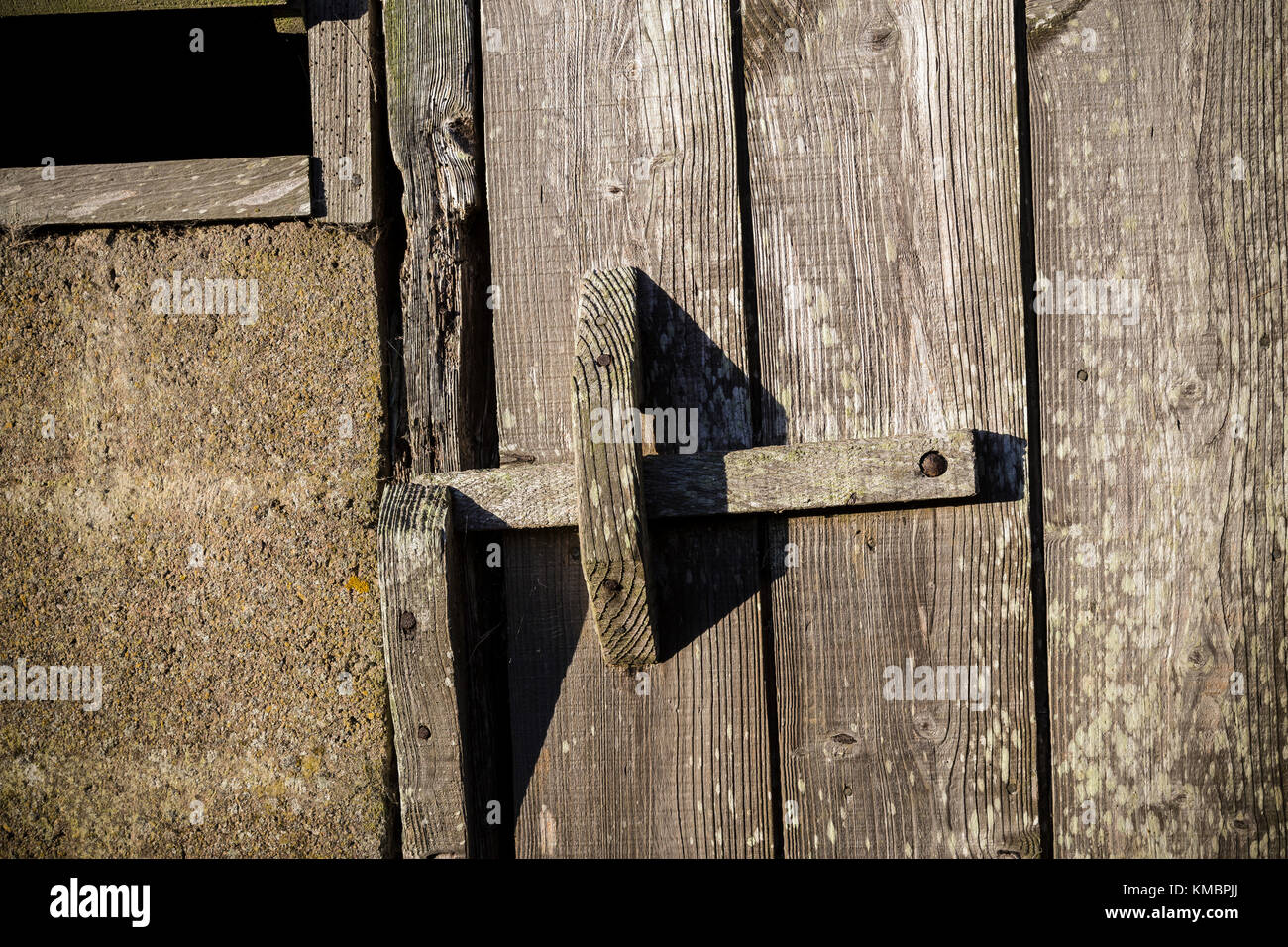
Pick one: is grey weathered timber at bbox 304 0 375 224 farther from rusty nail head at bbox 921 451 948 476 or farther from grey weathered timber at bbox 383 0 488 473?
rusty nail head at bbox 921 451 948 476

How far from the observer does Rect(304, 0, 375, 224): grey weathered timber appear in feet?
4.80

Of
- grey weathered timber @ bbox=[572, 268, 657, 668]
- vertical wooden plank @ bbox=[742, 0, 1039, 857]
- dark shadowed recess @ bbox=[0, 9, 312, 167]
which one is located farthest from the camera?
dark shadowed recess @ bbox=[0, 9, 312, 167]

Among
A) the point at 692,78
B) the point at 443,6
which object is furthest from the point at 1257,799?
the point at 443,6

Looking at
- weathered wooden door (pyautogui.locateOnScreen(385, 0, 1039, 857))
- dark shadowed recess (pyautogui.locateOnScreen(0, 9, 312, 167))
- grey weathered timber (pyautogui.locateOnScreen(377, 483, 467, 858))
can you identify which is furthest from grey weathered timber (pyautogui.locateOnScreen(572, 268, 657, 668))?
dark shadowed recess (pyautogui.locateOnScreen(0, 9, 312, 167))

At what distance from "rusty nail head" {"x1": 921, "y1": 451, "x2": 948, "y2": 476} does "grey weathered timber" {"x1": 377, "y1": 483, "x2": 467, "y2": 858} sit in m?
0.75

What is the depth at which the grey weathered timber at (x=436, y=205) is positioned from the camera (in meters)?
1.43

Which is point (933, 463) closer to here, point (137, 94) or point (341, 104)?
point (341, 104)

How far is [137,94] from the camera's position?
1.97 meters

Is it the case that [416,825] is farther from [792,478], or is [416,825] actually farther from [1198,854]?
[1198,854]

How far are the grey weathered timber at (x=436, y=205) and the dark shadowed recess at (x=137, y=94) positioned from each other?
0.51 metres

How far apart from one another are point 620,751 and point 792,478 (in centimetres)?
54

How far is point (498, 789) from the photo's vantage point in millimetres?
1466

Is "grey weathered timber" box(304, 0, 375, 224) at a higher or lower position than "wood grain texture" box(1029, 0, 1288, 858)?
higher

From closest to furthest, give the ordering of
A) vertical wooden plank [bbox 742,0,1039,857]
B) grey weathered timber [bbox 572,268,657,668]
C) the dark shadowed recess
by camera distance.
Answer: grey weathered timber [bbox 572,268,657,668] → vertical wooden plank [bbox 742,0,1039,857] → the dark shadowed recess
